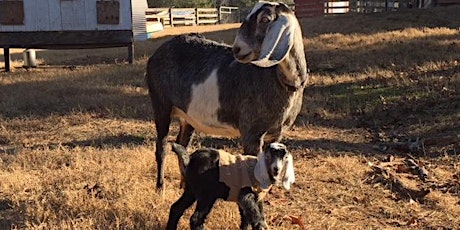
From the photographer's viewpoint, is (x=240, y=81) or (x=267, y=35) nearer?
(x=267, y=35)

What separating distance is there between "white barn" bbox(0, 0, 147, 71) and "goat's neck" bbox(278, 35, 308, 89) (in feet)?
45.0

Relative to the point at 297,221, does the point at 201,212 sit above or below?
above

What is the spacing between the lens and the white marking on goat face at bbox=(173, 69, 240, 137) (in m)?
5.48

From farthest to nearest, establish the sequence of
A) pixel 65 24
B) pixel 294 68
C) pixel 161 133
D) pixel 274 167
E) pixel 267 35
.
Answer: pixel 65 24 → pixel 161 133 → pixel 294 68 → pixel 267 35 → pixel 274 167

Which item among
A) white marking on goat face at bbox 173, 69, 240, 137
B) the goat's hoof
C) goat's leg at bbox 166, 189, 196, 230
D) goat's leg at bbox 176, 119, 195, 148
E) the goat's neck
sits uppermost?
the goat's neck

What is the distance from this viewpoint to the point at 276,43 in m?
4.34

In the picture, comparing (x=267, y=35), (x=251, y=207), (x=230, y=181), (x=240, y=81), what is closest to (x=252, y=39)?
(x=267, y=35)

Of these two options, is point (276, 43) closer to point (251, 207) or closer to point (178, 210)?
point (251, 207)

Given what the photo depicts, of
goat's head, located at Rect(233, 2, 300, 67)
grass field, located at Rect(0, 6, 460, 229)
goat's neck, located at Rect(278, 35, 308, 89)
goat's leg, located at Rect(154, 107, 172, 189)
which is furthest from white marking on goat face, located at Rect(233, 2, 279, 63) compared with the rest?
goat's leg, located at Rect(154, 107, 172, 189)

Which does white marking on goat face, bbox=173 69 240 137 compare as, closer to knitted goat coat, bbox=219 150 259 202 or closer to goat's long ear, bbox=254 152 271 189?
knitted goat coat, bbox=219 150 259 202

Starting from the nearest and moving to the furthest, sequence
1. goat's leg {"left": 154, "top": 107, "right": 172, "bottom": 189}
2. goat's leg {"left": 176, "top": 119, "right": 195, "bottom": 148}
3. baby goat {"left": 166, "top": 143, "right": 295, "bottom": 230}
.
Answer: baby goat {"left": 166, "top": 143, "right": 295, "bottom": 230}
goat's leg {"left": 154, "top": 107, "right": 172, "bottom": 189}
goat's leg {"left": 176, "top": 119, "right": 195, "bottom": 148}

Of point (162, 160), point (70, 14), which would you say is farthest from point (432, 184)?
point (70, 14)

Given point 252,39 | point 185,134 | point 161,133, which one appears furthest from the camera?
point 185,134

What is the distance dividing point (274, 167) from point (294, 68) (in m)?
0.90
